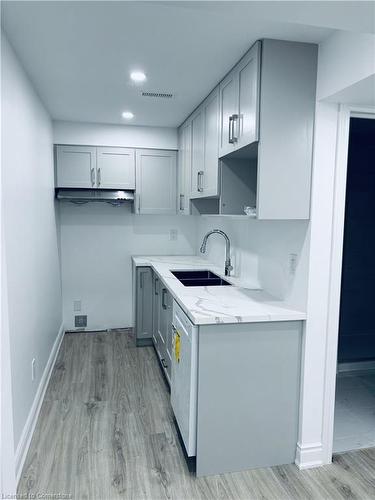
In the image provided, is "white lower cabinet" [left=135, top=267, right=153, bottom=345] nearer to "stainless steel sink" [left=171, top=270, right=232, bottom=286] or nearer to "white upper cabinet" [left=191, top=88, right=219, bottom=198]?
"stainless steel sink" [left=171, top=270, right=232, bottom=286]

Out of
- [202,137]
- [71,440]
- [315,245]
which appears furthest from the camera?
[202,137]

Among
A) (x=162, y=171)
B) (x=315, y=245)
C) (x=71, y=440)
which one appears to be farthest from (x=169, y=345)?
(x=162, y=171)

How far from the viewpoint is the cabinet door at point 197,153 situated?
10.3 feet

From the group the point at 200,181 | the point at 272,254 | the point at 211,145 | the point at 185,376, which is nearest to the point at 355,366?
the point at 272,254

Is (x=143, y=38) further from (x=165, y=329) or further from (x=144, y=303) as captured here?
(x=144, y=303)

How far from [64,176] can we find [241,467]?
3216 mm

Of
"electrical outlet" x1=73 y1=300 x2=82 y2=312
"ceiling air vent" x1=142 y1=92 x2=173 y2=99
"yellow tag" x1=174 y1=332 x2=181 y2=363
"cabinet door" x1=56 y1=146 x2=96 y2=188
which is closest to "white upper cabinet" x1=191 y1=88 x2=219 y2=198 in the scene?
"ceiling air vent" x1=142 y1=92 x2=173 y2=99

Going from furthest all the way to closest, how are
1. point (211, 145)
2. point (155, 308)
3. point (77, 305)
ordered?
point (77, 305)
point (155, 308)
point (211, 145)

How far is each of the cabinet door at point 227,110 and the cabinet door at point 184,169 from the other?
1.04 metres

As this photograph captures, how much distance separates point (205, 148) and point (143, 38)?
1.16 meters

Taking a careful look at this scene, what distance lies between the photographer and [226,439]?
81.4 inches

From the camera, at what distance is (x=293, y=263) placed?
7.35 ft

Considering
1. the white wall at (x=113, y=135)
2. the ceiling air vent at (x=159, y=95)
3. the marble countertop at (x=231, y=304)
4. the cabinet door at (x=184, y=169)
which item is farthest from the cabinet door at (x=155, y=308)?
the ceiling air vent at (x=159, y=95)

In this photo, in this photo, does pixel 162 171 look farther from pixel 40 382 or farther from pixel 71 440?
pixel 71 440
